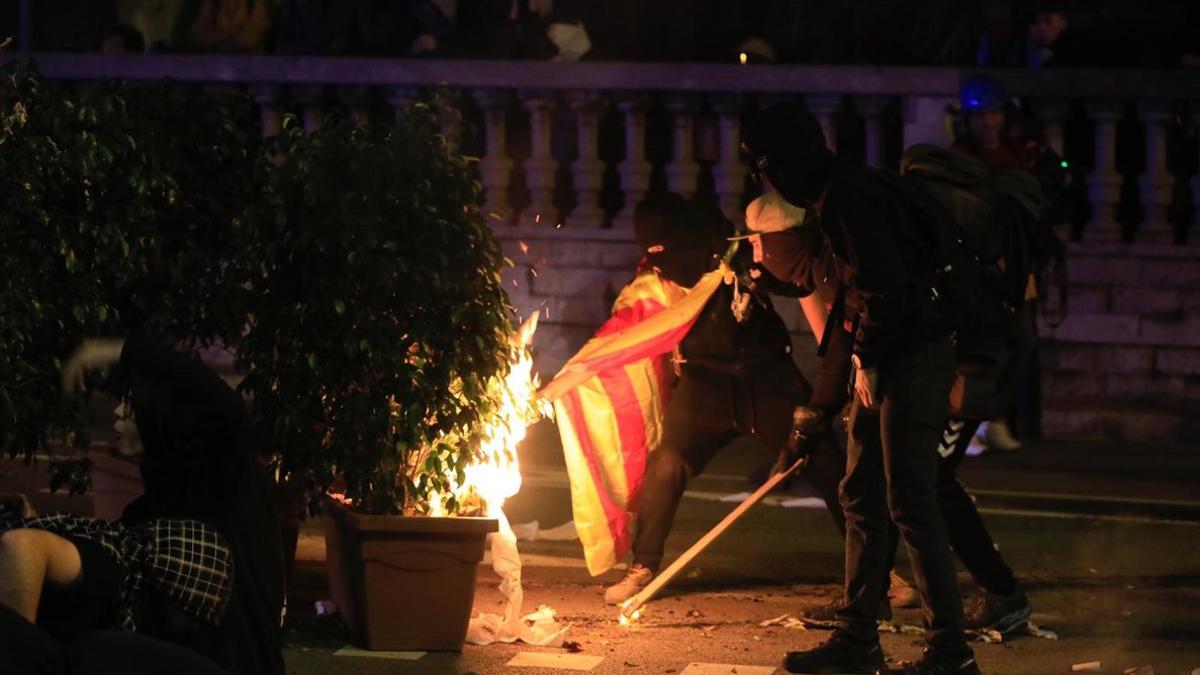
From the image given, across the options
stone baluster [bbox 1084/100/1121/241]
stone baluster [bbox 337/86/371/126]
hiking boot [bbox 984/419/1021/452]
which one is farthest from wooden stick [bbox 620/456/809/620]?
stone baluster [bbox 337/86/371/126]

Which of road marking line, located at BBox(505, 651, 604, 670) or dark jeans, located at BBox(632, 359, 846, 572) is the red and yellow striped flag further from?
road marking line, located at BBox(505, 651, 604, 670)

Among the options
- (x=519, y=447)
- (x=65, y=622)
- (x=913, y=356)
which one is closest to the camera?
(x=65, y=622)

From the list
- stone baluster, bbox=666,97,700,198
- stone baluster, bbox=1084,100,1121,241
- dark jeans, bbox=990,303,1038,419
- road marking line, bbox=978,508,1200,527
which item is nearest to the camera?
dark jeans, bbox=990,303,1038,419

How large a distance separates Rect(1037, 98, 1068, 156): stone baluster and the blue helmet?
9.83ft

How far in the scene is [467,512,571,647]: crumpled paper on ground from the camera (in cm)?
825

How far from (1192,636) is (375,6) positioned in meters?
9.34

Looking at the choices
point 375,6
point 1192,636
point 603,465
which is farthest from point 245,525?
point 375,6

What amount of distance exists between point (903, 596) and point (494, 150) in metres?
7.36

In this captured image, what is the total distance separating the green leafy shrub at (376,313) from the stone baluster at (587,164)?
7.48 m

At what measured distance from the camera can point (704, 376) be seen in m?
9.32

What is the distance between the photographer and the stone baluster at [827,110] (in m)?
15.1

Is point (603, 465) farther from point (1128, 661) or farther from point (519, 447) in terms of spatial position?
point (519, 447)

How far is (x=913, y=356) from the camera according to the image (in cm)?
757

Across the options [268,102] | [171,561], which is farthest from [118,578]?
[268,102]
